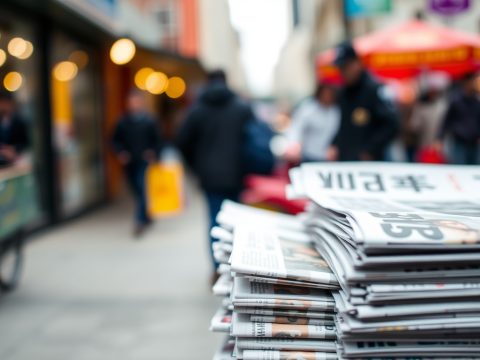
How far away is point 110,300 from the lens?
5.03m

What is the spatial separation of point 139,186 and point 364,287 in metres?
7.29

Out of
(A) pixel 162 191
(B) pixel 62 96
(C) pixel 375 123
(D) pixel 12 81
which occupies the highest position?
(D) pixel 12 81

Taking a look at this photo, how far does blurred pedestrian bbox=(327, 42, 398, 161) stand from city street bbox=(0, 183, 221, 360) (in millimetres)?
1771

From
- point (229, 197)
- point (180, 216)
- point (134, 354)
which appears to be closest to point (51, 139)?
point (180, 216)

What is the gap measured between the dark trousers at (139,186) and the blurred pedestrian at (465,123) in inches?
166

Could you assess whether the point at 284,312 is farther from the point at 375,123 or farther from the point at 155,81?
the point at 155,81

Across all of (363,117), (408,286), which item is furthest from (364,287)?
(363,117)

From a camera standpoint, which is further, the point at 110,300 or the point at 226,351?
the point at 110,300

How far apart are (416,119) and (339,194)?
356 inches

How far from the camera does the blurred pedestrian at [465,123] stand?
7984mm

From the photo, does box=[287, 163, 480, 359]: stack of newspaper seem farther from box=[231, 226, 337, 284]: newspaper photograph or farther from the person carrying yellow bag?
the person carrying yellow bag

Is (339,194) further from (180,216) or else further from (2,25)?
(180,216)

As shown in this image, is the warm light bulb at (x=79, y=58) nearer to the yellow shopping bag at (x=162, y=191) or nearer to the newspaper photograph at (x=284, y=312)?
the yellow shopping bag at (x=162, y=191)

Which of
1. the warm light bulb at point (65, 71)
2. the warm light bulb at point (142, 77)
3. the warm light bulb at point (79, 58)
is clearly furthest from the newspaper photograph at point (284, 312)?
the warm light bulb at point (142, 77)
